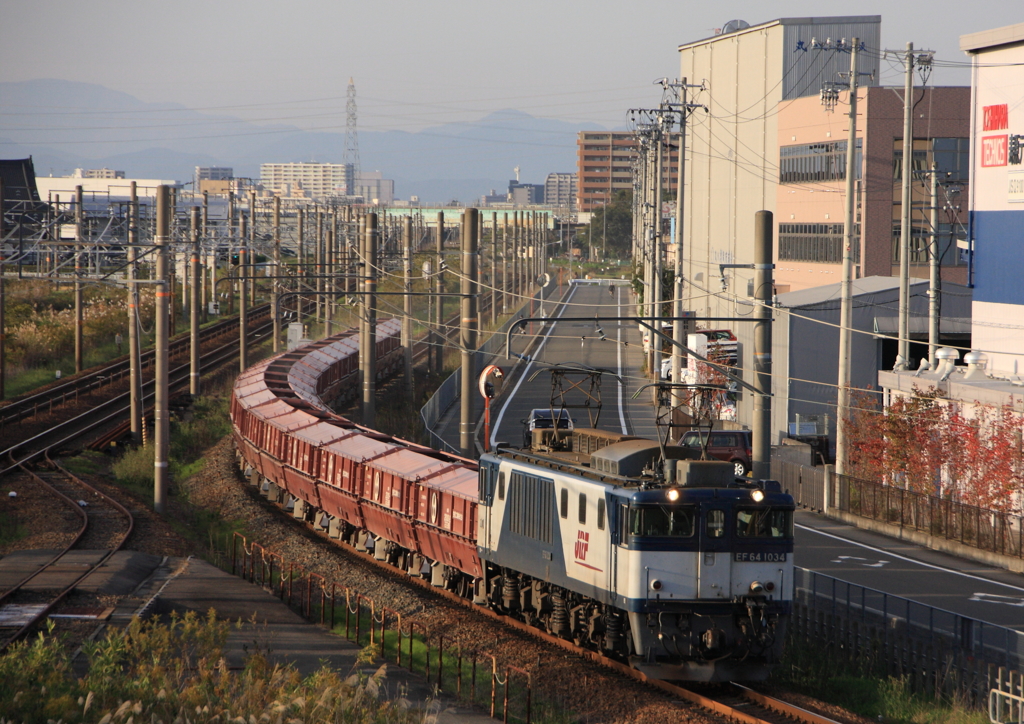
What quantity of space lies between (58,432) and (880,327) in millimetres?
29932

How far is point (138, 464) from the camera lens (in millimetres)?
35750

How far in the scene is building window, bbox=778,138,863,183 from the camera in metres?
59.1

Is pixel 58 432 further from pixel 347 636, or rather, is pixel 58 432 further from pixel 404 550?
pixel 347 636

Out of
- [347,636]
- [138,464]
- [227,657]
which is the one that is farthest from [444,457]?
[138,464]

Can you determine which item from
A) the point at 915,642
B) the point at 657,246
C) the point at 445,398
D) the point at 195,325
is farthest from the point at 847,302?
the point at 195,325

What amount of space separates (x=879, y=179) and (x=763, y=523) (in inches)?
1808

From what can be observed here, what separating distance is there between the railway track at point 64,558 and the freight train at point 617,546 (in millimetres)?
6270

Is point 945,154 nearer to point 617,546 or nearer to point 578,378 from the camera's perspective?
point 578,378

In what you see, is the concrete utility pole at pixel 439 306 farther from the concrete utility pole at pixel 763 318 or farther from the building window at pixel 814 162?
the concrete utility pole at pixel 763 318

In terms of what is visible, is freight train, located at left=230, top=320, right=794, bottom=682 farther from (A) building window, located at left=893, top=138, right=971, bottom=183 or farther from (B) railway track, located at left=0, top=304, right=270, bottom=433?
(A) building window, located at left=893, top=138, right=971, bottom=183

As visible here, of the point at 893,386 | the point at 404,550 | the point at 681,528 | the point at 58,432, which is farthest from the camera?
the point at 58,432

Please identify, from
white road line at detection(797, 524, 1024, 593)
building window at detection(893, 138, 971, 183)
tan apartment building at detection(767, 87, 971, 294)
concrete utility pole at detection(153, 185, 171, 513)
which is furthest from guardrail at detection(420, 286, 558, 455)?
building window at detection(893, 138, 971, 183)

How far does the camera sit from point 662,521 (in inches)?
597

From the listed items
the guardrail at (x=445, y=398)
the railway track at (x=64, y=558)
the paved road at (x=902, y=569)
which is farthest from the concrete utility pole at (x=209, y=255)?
the railway track at (x=64, y=558)
